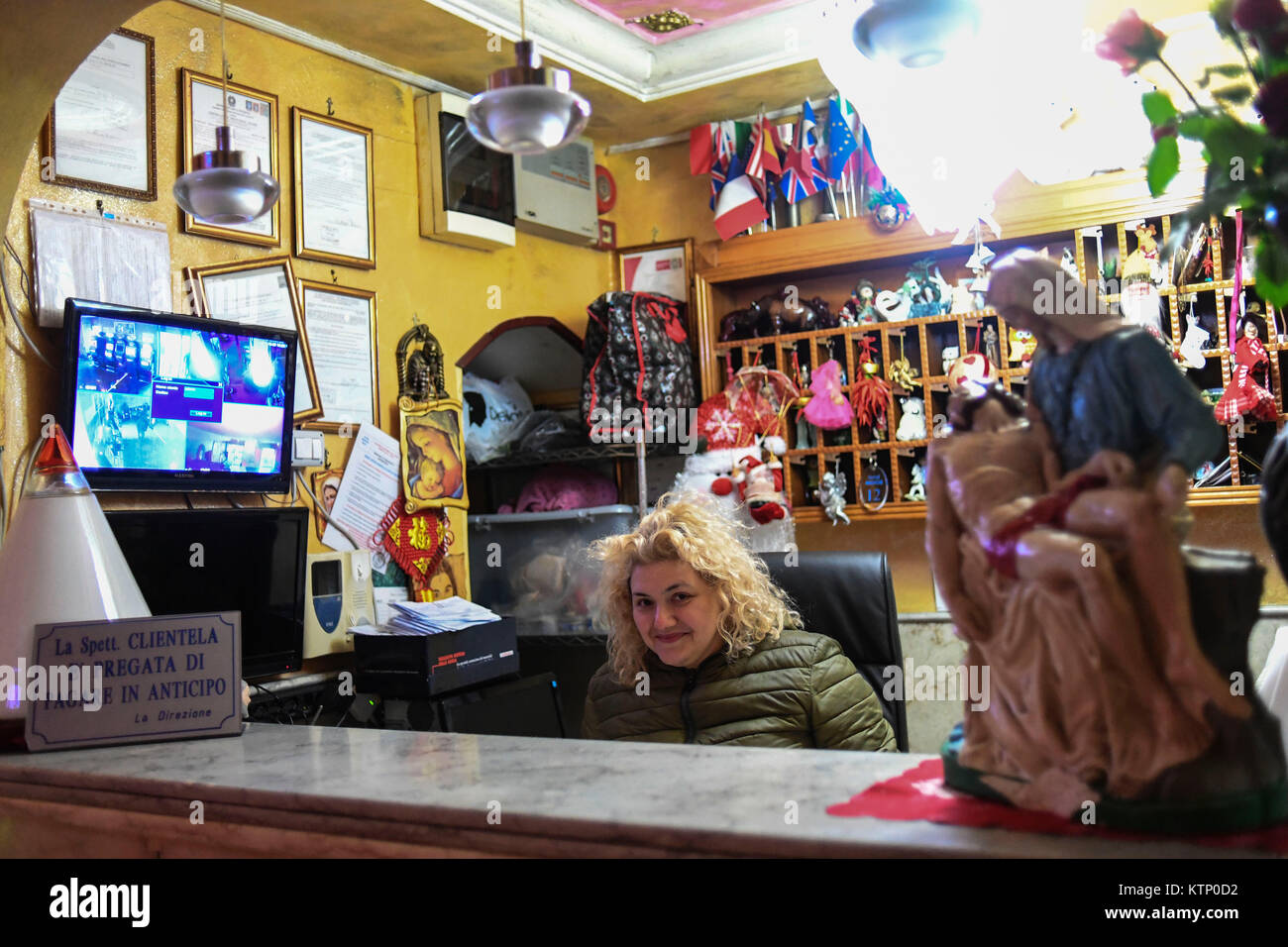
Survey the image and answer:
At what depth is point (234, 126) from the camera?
3312 millimetres

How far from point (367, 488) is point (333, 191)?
98cm

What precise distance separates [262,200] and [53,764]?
132 centimetres

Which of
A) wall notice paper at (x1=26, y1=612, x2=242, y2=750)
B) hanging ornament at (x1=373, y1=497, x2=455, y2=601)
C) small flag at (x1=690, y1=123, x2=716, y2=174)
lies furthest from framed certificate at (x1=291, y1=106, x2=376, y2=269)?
wall notice paper at (x1=26, y1=612, x2=242, y2=750)

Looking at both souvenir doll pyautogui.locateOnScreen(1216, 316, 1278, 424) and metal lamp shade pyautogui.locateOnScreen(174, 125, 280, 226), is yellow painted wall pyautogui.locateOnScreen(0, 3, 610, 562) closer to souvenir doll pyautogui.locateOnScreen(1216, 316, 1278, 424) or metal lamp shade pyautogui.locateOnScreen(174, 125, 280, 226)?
metal lamp shade pyautogui.locateOnScreen(174, 125, 280, 226)

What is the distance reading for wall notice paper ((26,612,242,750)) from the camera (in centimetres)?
147

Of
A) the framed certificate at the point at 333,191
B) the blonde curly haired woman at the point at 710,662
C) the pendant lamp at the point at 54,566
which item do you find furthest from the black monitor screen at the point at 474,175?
the pendant lamp at the point at 54,566

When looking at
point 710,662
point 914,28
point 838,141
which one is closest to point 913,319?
point 838,141

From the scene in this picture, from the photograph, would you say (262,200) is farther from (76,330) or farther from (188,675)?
(188,675)

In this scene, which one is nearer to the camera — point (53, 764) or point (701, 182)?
point (53, 764)

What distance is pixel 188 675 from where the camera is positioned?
153 centimetres

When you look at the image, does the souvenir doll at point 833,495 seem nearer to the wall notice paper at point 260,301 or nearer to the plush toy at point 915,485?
the plush toy at point 915,485

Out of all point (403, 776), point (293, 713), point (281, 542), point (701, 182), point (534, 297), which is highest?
point (701, 182)
